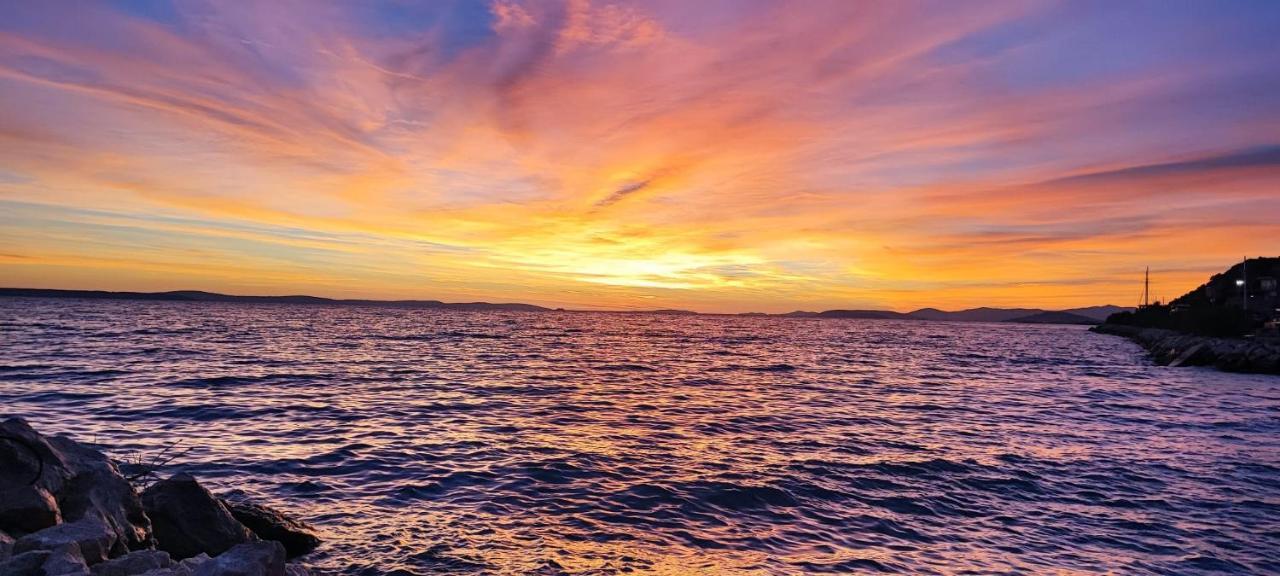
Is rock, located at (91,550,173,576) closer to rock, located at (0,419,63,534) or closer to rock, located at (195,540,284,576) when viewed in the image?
rock, located at (195,540,284,576)

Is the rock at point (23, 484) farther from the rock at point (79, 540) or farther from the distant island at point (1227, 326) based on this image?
the distant island at point (1227, 326)

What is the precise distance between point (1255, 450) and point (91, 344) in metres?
70.5

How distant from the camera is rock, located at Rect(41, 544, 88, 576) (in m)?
6.40

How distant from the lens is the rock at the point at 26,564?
6352 mm

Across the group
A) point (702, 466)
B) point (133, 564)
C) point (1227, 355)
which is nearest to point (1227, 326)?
point (1227, 355)

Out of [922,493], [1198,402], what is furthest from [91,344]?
[1198,402]

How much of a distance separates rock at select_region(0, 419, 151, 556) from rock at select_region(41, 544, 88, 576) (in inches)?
43.8

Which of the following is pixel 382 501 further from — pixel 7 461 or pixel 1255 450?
pixel 1255 450

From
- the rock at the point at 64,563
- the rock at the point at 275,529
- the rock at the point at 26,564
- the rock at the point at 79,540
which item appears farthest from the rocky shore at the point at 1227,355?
the rock at the point at 26,564

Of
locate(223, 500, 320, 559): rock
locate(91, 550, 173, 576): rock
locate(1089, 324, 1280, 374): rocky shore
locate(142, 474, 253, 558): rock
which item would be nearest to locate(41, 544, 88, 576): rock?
locate(91, 550, 173, 576): rock

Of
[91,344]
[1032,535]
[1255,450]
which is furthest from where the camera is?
[91,344]

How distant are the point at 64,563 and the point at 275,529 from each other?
403 centimetres

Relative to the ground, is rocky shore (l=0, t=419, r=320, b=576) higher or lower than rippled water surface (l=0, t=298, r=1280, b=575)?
higher

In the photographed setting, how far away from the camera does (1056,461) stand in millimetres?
18266
